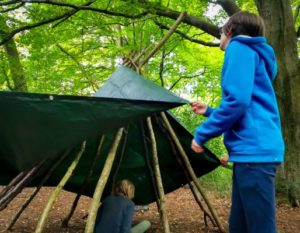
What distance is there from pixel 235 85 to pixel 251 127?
0.23 metres

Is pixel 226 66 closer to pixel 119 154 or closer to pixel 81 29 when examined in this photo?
pixel 119 154

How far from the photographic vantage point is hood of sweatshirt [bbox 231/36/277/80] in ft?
6.72

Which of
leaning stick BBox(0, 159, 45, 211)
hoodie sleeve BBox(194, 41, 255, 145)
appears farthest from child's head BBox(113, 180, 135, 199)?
hoodie sleeve BBox(194, 41, 255, 145)

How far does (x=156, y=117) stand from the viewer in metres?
4.24

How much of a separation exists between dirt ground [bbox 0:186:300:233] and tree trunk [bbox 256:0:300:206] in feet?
2.11

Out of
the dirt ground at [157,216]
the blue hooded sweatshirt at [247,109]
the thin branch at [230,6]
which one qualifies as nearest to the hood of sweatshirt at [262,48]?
the blue hooded sweatshirt at [247,109]

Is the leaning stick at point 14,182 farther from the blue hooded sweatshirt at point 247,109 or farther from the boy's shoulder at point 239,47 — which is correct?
the boy's shoulder at point 239,47

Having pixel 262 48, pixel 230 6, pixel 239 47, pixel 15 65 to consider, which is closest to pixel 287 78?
pixel 230 6

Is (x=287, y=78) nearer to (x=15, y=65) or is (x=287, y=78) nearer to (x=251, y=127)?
(x=251, y=127)

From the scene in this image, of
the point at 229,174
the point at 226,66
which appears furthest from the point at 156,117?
the point at 229,174

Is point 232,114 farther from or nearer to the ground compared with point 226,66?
nearer to the ground

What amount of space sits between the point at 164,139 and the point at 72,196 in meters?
4.82

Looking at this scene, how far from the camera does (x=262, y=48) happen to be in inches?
82.6

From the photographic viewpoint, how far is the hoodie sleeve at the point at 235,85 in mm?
1961
